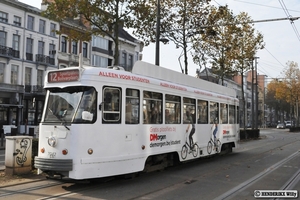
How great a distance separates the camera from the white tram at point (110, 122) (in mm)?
7848

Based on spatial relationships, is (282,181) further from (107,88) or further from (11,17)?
(11,17)

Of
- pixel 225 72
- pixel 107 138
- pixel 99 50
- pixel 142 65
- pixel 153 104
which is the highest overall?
pixel 99 50

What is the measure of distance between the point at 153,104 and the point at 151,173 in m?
2.31

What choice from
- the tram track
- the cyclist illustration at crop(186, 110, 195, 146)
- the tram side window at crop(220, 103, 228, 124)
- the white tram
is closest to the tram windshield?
the white tram

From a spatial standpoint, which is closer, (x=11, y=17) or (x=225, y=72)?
(x=225, y=72)

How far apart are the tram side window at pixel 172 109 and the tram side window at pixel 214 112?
9.55 ft

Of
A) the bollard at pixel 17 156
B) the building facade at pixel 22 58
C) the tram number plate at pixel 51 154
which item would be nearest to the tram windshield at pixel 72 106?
the tram number plate at pixel 51 154

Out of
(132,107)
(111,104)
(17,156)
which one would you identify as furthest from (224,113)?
(17,156)

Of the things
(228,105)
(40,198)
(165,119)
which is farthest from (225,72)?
(40,198)

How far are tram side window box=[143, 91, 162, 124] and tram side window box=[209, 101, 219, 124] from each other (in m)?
4.14

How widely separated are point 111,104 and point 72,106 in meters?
0.96

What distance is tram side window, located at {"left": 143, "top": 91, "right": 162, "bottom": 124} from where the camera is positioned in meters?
Answer: 9.52

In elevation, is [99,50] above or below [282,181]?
above

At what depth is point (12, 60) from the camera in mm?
34719
